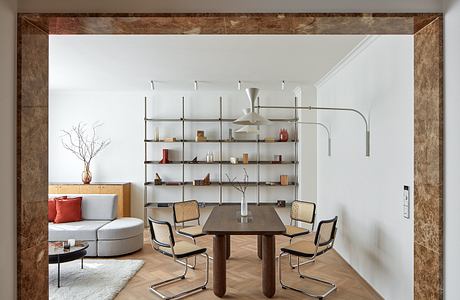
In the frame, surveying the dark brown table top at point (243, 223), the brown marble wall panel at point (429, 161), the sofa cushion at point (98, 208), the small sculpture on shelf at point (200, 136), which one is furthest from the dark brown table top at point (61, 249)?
the brown marble wall panel at point (429, 161)

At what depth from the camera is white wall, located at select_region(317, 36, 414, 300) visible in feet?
9.50

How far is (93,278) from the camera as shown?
3947mm

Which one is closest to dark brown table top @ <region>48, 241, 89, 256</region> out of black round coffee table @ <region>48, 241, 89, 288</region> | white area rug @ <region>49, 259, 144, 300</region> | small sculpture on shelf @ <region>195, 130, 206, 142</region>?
black round coffee table @ <region>48, 241, 89, 288</region>

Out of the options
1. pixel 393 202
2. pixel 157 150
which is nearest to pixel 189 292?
pixel 393 202

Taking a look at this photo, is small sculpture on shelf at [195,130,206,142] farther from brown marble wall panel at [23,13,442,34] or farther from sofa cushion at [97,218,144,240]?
brown marble wall panel at [23,13,442,34]

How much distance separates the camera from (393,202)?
10.1 feet

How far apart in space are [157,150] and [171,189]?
862 mm

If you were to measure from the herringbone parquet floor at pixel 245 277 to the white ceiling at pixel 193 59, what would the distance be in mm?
2825

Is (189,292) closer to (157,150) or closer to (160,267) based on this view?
(160,267)

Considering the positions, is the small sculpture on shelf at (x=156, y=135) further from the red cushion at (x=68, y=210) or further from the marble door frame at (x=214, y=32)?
the marble door frame at (x=214, y=32)
